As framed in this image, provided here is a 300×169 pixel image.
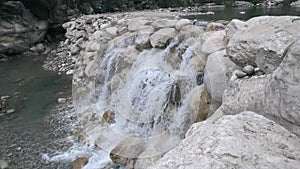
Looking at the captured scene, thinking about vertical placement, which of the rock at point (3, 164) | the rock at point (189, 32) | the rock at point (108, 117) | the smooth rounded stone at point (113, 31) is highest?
the rock at point (189, 32)

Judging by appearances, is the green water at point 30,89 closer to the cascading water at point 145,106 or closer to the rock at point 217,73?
the cascading water at point 145,106

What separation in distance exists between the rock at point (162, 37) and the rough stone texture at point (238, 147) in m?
3.88

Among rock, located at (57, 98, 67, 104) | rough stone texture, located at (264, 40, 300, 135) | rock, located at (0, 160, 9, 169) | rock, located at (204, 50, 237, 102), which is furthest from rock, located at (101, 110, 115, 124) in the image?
rough stone texture, located at (264, 40, 300, 135)

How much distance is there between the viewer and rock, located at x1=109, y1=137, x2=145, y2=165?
448cm

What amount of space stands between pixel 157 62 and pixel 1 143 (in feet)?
10.1

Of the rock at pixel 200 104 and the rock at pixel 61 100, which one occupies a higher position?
the rock at pixel 200 104

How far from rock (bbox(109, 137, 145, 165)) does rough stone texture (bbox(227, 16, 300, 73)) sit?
1862 mm

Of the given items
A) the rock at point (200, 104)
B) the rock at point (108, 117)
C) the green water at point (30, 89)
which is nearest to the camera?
the rock at point (200, 104)

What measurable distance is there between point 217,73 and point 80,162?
246 cm

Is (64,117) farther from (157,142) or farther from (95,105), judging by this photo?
(157,142)

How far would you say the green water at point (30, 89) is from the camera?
691cm

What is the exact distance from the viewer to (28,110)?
281 inches

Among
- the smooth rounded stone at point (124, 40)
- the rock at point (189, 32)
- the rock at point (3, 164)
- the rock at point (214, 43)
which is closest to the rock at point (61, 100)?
the smooth rounded stone at point (124, 40)

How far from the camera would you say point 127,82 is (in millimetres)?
5910
